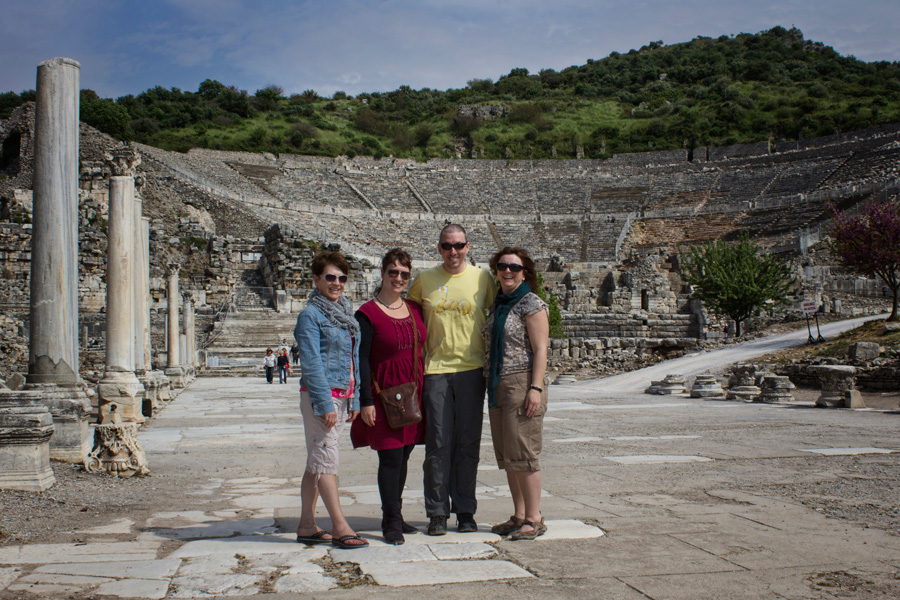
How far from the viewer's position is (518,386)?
4246 mm

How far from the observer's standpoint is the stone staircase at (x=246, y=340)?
72.7 ft

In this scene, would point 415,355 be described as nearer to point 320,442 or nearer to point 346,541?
Answer: point 320,442

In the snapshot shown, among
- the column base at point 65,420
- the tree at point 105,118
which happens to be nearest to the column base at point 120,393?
the column base at point 65,420

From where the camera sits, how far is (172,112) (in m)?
70.6

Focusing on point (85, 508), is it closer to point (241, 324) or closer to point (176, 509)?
point (176, 509)

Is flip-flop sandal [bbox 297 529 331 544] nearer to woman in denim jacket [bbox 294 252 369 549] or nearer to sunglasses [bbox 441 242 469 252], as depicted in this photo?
woman in denim jacket [bbox 294 252 369 549]

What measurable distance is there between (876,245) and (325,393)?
791 inches

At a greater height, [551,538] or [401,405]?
[401,405]

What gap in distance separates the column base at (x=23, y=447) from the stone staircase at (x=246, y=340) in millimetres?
16848

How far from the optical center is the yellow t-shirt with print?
4.34 meters

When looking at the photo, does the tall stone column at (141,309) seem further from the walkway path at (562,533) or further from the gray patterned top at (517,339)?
the gray patterned top at (517,339)

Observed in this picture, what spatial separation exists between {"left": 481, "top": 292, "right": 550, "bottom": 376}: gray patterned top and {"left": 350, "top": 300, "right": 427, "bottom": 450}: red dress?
0.45m

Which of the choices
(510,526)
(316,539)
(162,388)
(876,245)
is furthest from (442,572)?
(876,245)

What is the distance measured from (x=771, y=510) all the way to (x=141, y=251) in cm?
1222
